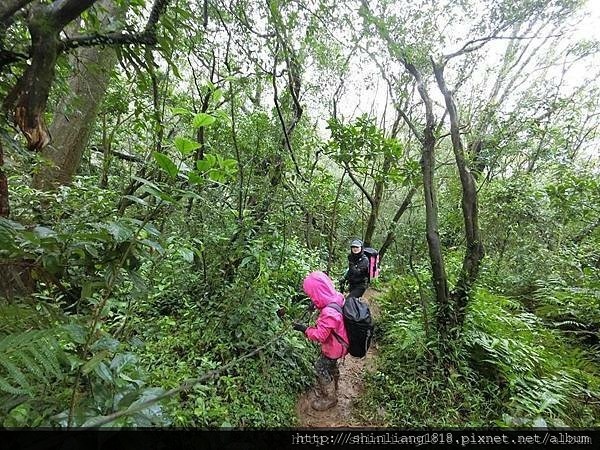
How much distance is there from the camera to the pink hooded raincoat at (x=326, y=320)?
3826mm

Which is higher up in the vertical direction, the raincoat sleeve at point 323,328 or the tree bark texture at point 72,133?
the tree bark texture at point 72,133

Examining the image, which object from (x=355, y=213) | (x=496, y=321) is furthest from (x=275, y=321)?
(x=355, y=213)

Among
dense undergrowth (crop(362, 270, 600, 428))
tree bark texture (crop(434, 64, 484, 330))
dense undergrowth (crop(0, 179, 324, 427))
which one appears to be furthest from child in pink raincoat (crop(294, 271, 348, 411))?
tree bark texture (crop(434, 64, 484, 330))

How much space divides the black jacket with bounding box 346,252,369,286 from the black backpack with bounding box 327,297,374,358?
6.15ft

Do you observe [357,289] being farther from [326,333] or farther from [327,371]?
[326,333]

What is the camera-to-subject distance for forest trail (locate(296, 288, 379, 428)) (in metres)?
3.94

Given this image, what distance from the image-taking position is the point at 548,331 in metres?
5.09

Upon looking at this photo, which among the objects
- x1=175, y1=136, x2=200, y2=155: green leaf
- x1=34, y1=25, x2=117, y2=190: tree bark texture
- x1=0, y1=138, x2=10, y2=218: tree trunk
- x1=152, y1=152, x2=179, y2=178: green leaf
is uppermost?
x1=34, y1=25, x2=117, y2=190: tree bark texture

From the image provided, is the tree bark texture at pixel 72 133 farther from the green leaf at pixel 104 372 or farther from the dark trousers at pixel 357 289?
the dark trousers at pixel 357 289

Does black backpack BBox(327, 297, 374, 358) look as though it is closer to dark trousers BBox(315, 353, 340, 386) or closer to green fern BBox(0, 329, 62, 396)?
dark trousers BBox(315, 353, 340, 386)

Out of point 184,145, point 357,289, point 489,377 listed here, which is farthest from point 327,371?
point 184,145

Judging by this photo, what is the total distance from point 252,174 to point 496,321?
446cm

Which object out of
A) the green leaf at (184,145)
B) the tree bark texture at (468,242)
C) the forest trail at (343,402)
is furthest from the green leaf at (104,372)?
the tree bark texture at (468,242)

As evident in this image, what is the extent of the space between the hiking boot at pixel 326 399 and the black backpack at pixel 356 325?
0.74 metres
